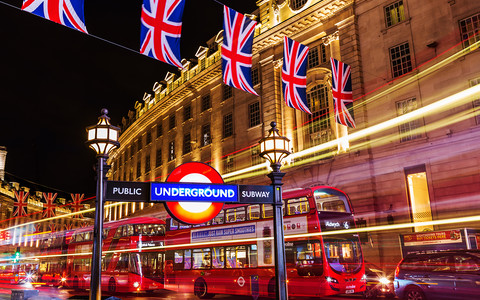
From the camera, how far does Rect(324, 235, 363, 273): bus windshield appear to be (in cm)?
1455

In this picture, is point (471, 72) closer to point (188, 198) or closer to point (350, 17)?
point (350, 17)

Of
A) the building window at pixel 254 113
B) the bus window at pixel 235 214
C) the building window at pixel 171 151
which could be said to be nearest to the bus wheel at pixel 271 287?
the bus window at pixel 235 214

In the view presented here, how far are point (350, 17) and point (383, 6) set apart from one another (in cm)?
226

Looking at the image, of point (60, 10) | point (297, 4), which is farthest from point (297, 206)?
point (297, 4)

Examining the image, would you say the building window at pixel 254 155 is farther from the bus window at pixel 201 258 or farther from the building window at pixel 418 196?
the bus window at pixel 201 258

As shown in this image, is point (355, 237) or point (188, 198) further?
point (355, 237)

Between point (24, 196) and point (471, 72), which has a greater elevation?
point (471, 72)

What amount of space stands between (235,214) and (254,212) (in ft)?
3.40

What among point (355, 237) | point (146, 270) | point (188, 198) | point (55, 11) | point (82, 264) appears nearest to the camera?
point (188, 198)

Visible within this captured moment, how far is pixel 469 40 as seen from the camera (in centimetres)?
2177

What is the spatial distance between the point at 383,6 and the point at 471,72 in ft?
24.6

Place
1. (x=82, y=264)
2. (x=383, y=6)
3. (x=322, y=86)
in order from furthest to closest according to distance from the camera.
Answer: (x=322, y=86), (x=383, y=6), (x=82, y=264)

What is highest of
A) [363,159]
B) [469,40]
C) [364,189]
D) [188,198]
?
[469,40]

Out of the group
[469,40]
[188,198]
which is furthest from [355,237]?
[469,40]
